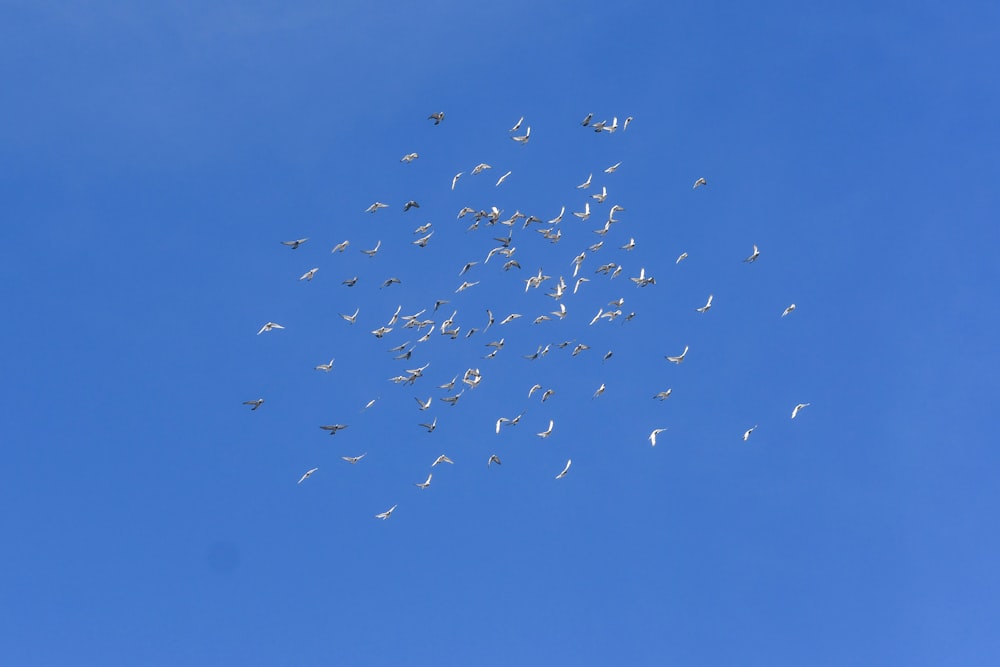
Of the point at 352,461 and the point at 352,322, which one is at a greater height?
the point at 352,322

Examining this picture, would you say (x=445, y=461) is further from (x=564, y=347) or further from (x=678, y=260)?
(x=678, y=260)

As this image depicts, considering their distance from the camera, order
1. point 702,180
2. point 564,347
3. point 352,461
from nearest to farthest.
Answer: point 352,461
point 564,347
point 702,180

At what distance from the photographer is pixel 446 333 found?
82875 mm

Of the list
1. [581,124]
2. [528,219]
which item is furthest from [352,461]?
[581,124]

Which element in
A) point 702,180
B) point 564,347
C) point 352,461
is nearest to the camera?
point 352,461

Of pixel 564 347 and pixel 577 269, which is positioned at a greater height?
pixel 577 269

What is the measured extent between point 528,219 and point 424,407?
558 inches

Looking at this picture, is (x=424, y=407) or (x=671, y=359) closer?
(x=424, y=407)

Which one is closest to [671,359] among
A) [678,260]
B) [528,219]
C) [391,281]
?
[678,260]

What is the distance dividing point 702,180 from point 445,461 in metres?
27.5

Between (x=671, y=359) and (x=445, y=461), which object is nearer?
(x=445, y=461)

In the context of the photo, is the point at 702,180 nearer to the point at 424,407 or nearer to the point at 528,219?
the point at 528,219

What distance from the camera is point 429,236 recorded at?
84.7 metres

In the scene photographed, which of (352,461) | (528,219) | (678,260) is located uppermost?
(528,219)
